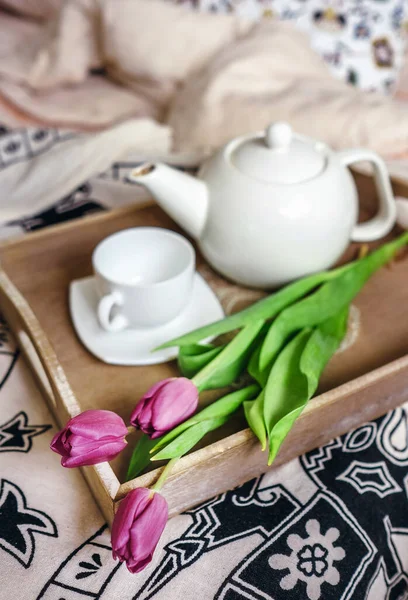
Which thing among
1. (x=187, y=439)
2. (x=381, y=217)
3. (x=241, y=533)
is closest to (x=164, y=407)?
(x=187, y=439)

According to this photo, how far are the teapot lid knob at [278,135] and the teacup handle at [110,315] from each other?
0.78 ft

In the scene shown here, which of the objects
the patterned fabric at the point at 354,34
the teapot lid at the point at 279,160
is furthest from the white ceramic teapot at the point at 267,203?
the patterned fabric at the point at 354,34

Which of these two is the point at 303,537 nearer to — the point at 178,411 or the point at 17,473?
the point at 178,411

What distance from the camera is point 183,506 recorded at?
19.3 inches

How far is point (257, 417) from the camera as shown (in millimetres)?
457

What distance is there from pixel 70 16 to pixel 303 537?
4.08ft

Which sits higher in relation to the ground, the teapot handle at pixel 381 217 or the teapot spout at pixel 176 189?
the teapot spout at pixel 176 189

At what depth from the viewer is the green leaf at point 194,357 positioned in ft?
1.70

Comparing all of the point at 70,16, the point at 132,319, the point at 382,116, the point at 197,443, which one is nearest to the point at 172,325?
the point at 132,319

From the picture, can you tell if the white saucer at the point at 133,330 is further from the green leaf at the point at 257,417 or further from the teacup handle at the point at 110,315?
the green leaf at the point at 257,417

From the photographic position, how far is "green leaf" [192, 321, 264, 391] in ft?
1.66

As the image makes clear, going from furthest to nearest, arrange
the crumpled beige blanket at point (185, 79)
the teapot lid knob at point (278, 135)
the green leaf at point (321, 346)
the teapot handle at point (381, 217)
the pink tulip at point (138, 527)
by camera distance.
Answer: the crumpled beige blanket at point (185, 79), the teapot handle at point (381, 217), the teapot lid knob at point (278, 135), the green leaf at point (321, 346), the pink tulip at point (138, 527)

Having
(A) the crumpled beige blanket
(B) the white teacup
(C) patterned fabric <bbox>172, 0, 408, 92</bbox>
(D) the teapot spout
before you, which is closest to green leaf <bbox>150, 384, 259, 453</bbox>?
(B) the white teacup

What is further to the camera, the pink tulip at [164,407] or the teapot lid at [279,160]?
the teapot lid at [279,160]
